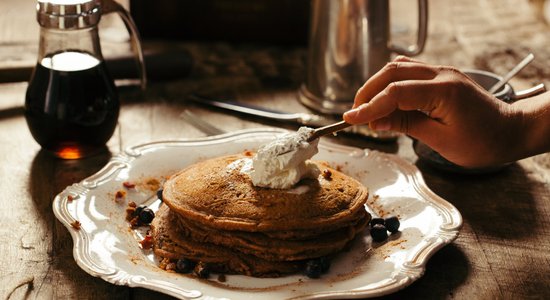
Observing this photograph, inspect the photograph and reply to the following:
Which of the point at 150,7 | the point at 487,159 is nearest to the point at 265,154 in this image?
the point at 487,159

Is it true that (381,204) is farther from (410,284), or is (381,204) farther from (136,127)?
(136,127)

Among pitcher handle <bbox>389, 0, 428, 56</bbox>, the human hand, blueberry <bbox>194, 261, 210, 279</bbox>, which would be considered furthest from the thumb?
pitcher handle <bbox>389, 0, 428, 56</bbox>

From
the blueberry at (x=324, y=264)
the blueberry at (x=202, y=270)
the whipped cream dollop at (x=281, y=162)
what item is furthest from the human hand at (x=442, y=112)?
the blueberry at (x=202, y=270)

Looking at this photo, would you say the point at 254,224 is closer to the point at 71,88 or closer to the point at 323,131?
the point at 323,131

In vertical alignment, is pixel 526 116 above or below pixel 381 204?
above

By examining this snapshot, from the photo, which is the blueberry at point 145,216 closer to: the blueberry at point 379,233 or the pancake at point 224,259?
the pancake at point 224,259

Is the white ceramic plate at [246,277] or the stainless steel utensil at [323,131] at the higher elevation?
the stainless steel utensil at [323,131]
